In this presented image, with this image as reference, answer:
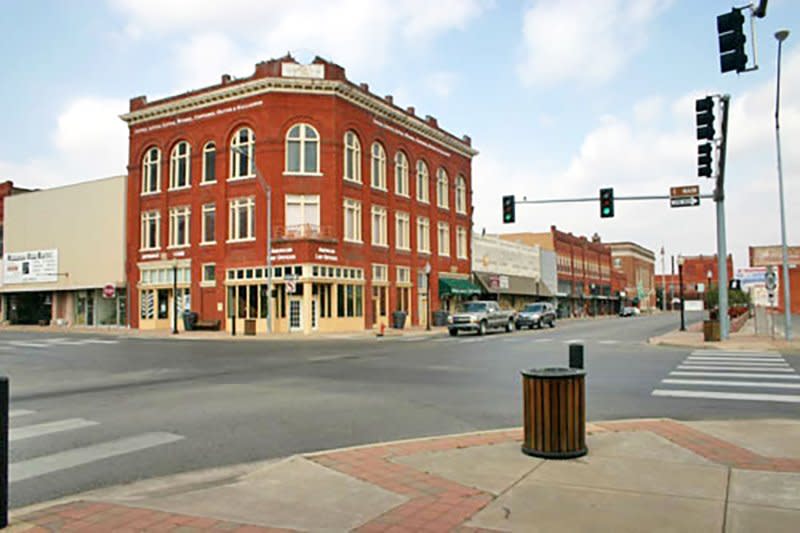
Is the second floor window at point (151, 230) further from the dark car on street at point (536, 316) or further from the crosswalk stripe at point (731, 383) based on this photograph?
the crosswalk stripe at point (731, 383)

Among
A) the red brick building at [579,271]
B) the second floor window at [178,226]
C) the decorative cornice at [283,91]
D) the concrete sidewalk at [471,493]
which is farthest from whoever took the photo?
the red brick building at [579,271]

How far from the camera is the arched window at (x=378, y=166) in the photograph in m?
43.3

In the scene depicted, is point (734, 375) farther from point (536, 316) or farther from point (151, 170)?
point (151, 170)

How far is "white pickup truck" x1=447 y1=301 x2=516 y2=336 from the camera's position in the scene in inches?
1337

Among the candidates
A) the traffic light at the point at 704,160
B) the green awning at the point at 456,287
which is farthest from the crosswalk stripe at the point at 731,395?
the green awning at the point at 456,287

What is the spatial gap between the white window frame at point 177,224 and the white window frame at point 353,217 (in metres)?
10.4

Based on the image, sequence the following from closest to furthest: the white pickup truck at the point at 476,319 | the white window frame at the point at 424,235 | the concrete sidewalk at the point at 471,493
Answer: the concrete sidewalk at the point at 471,493 < the white pickup truck at the point at 476,319 < the white window frame at the point at 424,235

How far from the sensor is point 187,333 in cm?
3784

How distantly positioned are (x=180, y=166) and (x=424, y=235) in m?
17.7

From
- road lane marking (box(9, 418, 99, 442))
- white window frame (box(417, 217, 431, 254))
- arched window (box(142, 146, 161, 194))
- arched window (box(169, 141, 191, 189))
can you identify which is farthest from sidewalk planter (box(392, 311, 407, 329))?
road lane marking (box(9, 418, 99, 442))

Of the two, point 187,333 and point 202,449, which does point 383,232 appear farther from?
point 202,449

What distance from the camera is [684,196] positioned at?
24500mm

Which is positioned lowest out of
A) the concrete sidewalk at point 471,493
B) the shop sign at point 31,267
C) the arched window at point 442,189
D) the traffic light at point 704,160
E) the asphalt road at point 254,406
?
the asphalt road at point 254,406

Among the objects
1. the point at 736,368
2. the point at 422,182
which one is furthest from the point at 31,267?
the point at 736,368
